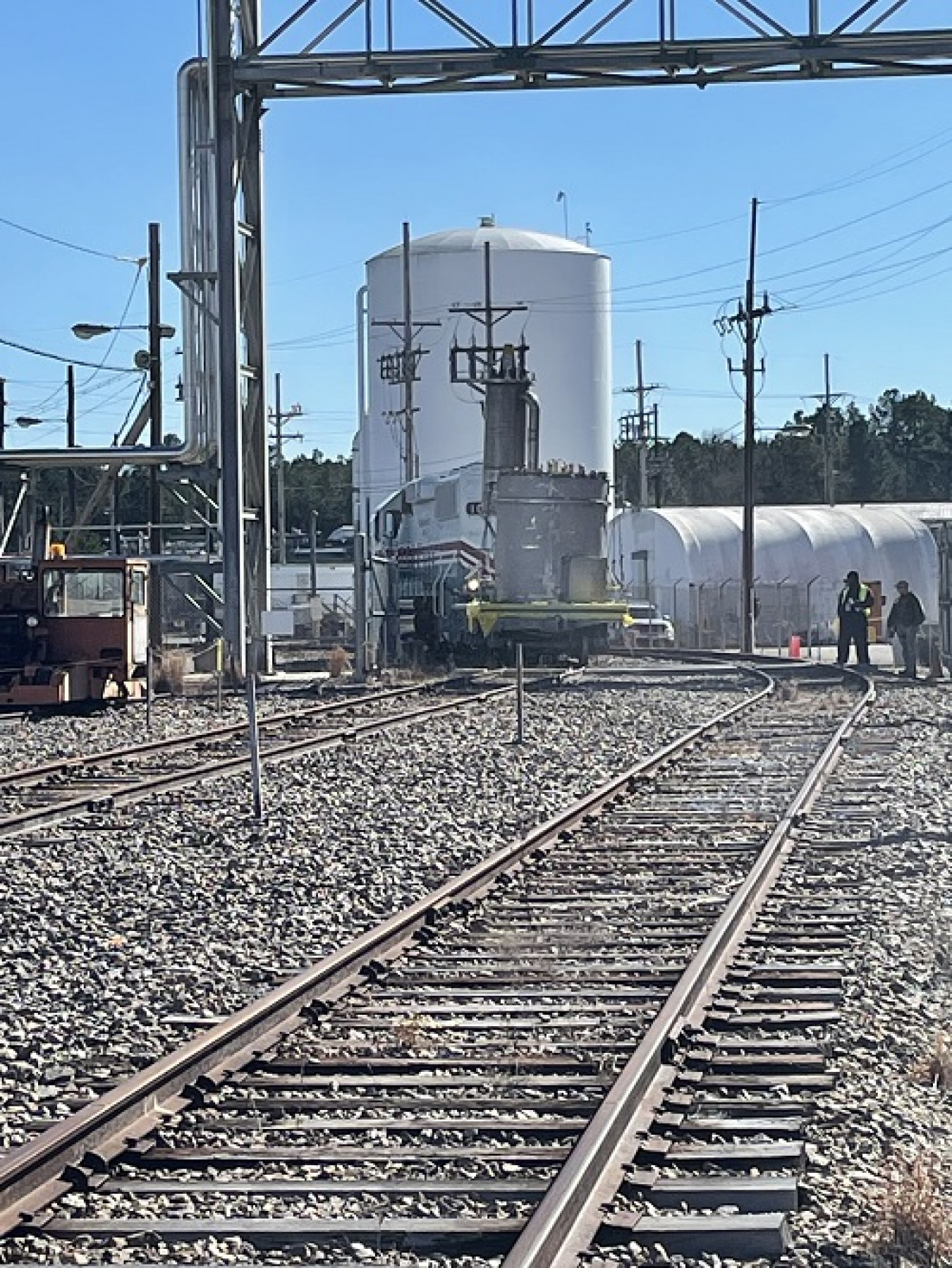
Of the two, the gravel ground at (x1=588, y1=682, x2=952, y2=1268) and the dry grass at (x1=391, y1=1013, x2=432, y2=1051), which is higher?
the dry grass at (x1=391, y1=1013, x2=432, y2=1051)

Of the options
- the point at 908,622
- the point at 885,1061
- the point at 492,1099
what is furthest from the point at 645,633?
the point at 492,1099

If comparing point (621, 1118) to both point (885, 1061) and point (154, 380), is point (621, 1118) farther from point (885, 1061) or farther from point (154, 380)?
point (154, 380)

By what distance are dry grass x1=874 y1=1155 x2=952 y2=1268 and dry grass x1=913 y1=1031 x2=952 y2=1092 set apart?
143 centimetres

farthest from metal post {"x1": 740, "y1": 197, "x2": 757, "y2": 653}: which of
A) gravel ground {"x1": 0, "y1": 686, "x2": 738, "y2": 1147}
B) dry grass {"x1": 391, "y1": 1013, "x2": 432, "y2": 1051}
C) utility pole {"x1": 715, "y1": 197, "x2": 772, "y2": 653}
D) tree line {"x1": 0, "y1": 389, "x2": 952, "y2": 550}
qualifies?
tree line {"x1": 0, "y1": 389, "x2": 952, "y2": 550}

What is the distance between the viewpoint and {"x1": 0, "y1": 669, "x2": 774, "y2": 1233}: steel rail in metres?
5.91

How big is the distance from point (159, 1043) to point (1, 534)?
35.5m

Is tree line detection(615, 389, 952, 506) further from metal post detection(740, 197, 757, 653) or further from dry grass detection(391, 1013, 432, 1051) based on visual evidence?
dry grass detection(391, 1013, 432, 1051)

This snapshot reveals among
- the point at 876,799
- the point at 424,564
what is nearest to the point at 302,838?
the point at 876,799

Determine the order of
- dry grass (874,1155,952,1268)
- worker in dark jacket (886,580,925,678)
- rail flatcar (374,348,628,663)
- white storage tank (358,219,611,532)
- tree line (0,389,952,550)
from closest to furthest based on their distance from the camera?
dry grass (874,1155,952,1268) < worker in dark jacket (886,580,925,678) < rail flatcar (374,348,628,663) < white storage tank (358,219,611,532) < tree line (0,389,952,550)

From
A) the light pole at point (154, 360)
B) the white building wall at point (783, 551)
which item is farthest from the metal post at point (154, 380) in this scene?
the white building wall at point (783, 551)

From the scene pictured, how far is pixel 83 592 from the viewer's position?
28.1 m

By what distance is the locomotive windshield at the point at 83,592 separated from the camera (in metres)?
27.8

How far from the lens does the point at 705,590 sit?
202 feet

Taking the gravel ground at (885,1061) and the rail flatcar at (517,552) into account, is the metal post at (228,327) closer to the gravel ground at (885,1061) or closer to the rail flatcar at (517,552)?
the rail flatcar at (517,552)
